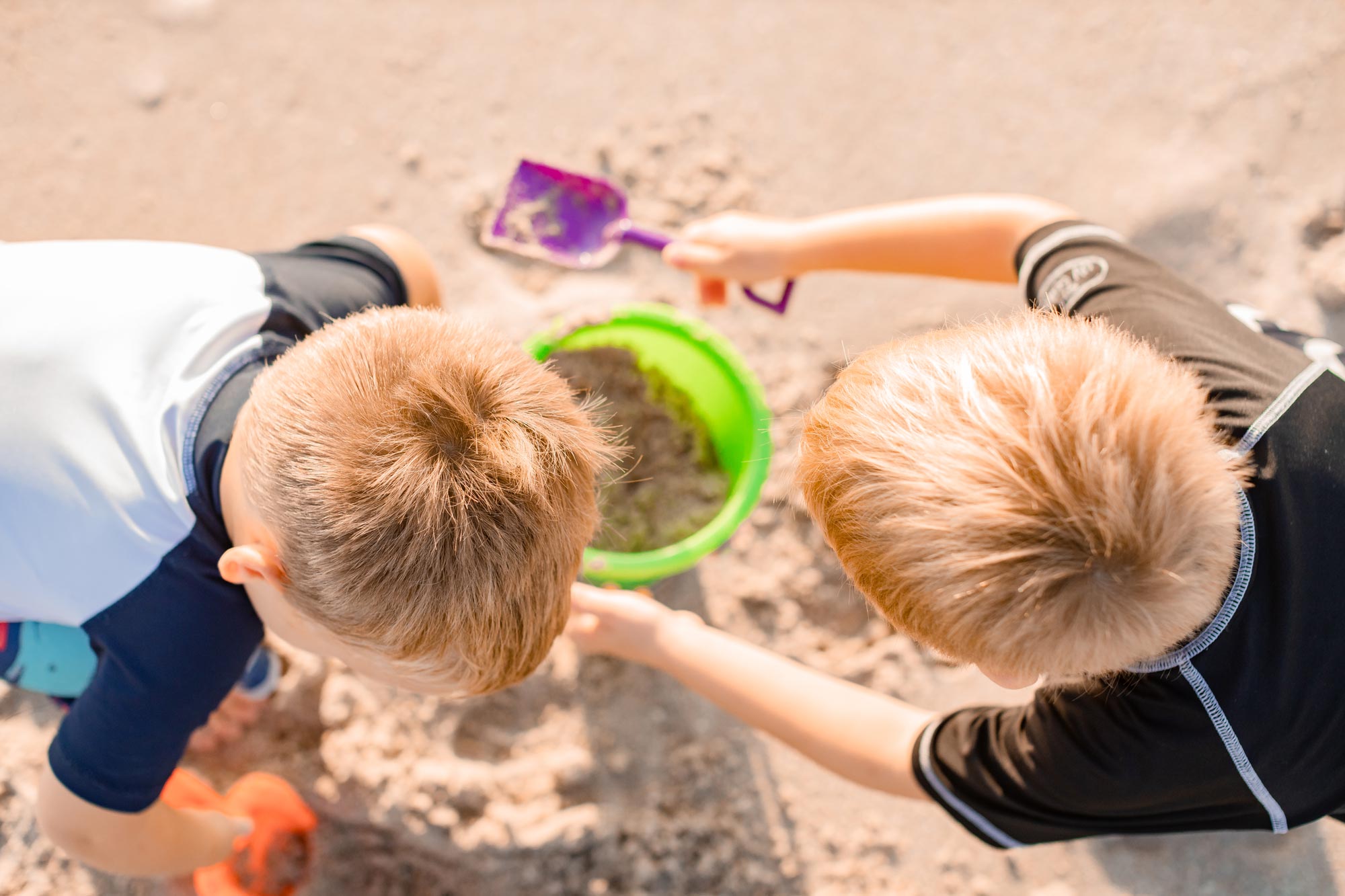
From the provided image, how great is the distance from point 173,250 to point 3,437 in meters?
0.28

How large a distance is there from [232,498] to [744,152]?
111 centimetres

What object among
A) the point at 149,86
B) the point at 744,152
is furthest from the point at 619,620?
the point at 149,86

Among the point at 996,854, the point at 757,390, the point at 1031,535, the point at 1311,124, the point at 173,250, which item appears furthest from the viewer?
the point at 1311,124

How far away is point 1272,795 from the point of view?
0.82 m

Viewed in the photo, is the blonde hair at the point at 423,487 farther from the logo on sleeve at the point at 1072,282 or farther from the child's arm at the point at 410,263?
the logo on sleeve at the point at 1072,282

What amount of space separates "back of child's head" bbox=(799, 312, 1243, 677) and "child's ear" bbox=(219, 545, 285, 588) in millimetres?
499

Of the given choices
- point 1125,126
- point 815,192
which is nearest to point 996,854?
point 815,192

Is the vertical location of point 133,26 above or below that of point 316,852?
above

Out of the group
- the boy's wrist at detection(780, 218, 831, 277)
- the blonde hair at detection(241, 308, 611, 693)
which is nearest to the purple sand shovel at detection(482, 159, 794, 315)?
the boy's wrist at detection(780, 218, 831, 277)

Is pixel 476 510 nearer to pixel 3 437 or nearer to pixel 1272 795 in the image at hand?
pixel 3 437

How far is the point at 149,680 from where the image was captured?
83cm

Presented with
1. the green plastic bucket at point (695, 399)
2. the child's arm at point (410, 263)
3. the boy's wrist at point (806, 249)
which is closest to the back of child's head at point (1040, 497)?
the green plastic bucket at point (695, 399)

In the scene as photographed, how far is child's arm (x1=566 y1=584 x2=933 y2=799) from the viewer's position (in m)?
1.01

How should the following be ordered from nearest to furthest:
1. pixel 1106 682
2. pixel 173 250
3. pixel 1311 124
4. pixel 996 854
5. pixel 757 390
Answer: pixel 1106 682 → pixel 173 250 → pixel 757 390 → pixel 996 854 → pixel 1311 124
